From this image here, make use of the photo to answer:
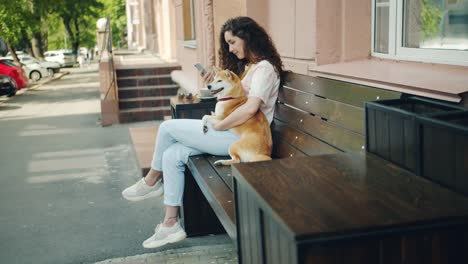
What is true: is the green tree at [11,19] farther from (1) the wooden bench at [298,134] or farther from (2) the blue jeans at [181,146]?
(2) the blue jeans at [181,146]

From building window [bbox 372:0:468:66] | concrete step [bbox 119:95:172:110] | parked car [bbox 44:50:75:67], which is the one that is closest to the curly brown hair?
building window [bbox 372:0:468:66]

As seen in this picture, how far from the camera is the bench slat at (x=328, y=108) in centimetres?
352

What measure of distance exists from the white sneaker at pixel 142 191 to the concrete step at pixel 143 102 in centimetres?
954

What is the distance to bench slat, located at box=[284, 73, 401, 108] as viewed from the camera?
11.1 feet

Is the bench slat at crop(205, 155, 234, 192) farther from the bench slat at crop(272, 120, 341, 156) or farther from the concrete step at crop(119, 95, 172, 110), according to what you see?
the concrete step at crop(119, 95, 172, 110)

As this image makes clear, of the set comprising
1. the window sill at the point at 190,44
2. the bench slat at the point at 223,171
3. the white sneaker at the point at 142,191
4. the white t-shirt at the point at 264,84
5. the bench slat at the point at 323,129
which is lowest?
the white sneaker at the point at 142,191

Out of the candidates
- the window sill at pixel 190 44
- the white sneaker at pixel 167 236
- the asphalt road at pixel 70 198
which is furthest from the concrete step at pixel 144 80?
the white sneaker at pixel 167 236

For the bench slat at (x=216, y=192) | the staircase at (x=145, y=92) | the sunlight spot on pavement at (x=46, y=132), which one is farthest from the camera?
the staircase at (x=145, y=92)

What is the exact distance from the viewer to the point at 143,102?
14469 mm

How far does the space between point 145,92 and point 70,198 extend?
809 cm

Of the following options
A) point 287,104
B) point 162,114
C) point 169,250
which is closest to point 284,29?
point 287,104

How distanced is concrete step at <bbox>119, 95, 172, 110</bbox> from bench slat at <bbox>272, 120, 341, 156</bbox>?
32.0ft

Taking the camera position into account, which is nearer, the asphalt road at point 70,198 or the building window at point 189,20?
the asphalt road at point 70,198

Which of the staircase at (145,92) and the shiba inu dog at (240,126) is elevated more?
the shiba inu dog at (240,126)
